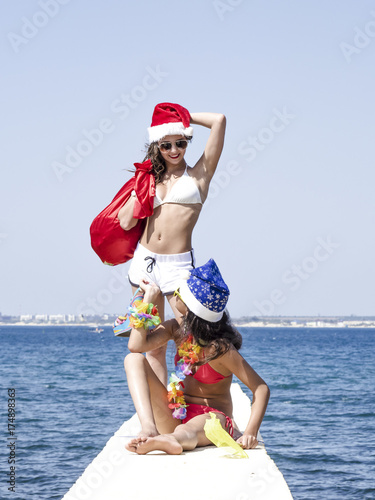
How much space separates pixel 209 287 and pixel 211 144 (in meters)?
1.09

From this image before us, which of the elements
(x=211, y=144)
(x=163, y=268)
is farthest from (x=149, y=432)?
(x=211, y=144)

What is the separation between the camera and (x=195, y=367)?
4926 millimetres

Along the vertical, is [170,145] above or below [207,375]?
above

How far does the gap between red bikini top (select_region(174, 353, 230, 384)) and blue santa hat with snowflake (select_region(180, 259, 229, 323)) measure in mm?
346

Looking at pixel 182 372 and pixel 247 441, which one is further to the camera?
pixel 182 372

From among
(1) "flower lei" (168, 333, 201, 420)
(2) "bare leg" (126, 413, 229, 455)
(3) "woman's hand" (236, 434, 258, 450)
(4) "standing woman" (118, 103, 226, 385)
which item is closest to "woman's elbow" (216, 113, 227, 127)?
(4) "standing woman" (118, 103, 226, 385)

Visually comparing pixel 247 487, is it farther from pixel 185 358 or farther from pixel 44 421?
pixel 44 421

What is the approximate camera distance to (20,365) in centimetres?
4791

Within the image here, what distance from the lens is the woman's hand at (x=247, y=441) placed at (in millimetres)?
4582

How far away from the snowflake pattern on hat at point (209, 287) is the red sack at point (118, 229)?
0.66 meters

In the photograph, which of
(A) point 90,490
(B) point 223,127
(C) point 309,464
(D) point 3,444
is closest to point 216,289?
(B) point 223,127

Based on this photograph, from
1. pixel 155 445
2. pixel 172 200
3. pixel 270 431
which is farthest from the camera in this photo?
pixel 270 431

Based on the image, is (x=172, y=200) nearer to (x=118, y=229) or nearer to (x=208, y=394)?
(x=118, y=229)

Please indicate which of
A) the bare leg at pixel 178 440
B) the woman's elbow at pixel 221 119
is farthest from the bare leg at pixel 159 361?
the woman's elbow at pixel 221 119
